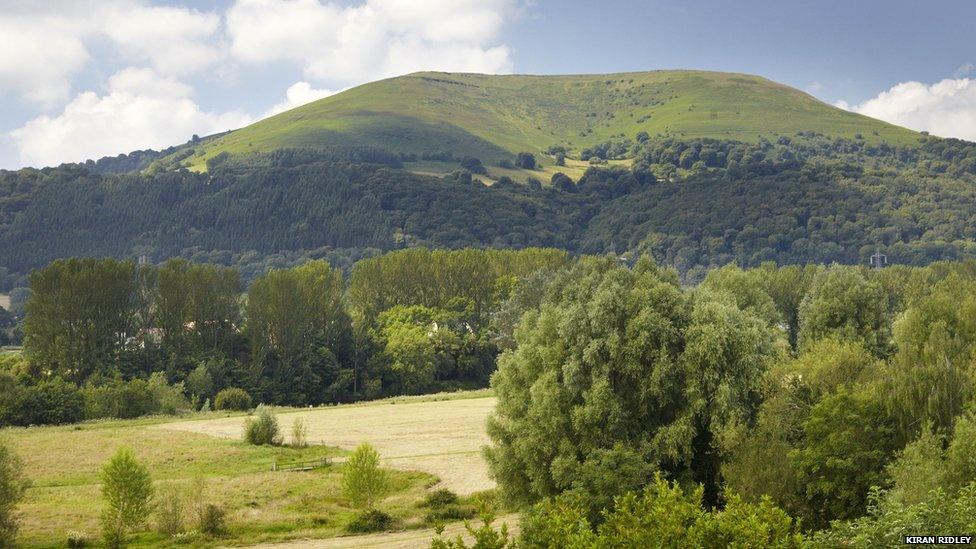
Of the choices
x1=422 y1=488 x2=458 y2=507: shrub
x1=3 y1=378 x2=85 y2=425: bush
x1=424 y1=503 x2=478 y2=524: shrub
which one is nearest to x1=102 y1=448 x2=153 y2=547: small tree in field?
x1=424 y1=503 x2=478 y2=524: shrub

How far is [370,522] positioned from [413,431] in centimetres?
2579

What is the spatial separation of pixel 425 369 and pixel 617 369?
7011cm

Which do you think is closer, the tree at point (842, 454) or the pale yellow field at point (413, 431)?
the tree at point (842, 454)

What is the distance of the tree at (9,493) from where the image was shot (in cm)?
4678

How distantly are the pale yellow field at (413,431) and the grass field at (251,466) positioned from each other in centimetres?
8

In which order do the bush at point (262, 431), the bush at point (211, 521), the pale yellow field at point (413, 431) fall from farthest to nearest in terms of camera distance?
the bush at point (262, 431), the pale yellow field at point (413, 431), the bush at point (211, 521)

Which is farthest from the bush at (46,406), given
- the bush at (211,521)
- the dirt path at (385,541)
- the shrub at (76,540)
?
the dirt path at (385,541)

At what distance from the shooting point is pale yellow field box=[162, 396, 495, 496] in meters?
62.6

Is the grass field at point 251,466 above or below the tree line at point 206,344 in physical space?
below

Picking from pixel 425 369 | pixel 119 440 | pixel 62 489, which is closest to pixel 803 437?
pixel 62 489

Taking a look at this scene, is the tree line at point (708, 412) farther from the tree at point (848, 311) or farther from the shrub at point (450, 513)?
the tree at point (848, 311)

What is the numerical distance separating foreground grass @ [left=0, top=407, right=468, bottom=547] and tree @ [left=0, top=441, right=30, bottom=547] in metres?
0.87

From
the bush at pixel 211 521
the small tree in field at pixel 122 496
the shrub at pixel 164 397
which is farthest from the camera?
the shrub at pixel 164 397

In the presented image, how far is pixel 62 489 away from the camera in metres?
56.6
